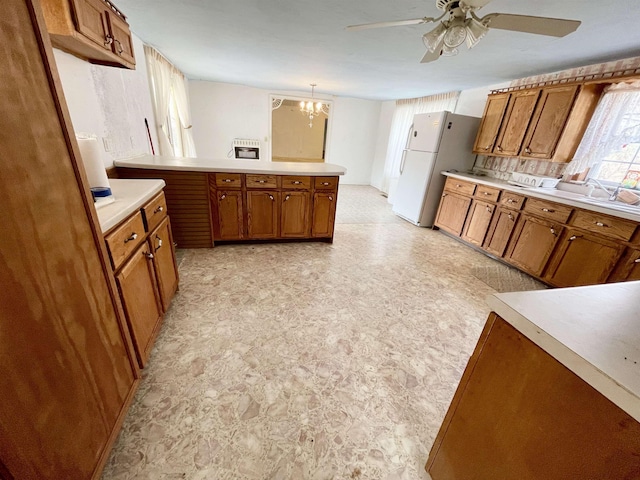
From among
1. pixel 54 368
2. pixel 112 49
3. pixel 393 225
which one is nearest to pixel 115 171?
pixel 112 49

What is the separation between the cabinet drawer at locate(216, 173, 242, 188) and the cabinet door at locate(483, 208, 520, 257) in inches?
119

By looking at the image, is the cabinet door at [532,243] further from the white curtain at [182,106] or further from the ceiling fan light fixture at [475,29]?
the white curtain at [182,106]

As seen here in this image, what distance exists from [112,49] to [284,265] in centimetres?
206

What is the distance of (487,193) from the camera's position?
10.2 feet

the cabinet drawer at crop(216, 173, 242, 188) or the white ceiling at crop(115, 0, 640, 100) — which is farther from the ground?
the white ceiling at crop(115, 0, 640, 100)

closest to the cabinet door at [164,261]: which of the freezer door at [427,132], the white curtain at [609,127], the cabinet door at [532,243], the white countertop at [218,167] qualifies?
the white countertop at [218,167]

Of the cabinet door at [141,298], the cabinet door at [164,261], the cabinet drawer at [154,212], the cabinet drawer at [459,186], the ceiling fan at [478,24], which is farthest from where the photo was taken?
the cabinet drawer at [459,186]

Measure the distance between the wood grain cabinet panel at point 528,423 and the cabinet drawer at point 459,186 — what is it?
3135 mm

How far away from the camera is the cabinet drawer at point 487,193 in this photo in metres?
3.01

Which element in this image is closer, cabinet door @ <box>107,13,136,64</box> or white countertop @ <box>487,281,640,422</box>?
white countertop @ <box>487,281,640,422</box>

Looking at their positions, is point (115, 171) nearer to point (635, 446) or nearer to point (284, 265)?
point (284, 265)

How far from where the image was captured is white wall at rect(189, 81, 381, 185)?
5.45 meters

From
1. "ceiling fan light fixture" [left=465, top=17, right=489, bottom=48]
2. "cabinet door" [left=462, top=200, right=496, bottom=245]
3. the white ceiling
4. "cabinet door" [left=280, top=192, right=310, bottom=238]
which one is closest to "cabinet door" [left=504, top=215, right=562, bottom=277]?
"cabinet door" [left=462, top=200, right=496, bottom=245]

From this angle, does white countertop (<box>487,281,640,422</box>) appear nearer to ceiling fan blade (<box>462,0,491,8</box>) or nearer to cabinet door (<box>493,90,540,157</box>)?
ceiling fan blade (<box>462,0,491,8</box>)
